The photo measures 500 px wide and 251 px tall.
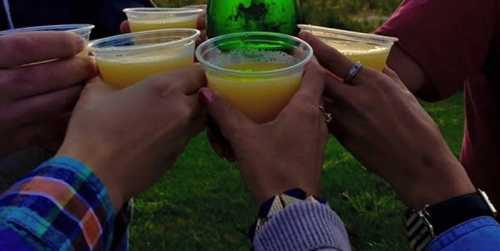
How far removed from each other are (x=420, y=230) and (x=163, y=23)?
3.07ft

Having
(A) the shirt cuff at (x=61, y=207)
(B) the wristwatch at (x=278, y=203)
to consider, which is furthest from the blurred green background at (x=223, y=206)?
(A) the shirt cuff at (x=61, y=207)

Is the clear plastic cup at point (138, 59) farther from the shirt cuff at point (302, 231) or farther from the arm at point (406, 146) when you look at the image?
the shirt cuff at point (302, 231)

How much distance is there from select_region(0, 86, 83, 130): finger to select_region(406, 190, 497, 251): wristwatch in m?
0.90

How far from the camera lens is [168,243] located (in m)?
4.12

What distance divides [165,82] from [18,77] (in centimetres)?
35

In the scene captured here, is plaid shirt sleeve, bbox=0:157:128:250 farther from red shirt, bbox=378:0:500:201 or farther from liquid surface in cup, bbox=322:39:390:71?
red shirt, bbox=378:0:500:201

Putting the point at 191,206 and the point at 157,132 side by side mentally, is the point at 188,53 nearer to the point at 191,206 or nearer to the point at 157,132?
the point at 157,132

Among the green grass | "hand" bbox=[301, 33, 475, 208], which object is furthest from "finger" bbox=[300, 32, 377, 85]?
the green grass

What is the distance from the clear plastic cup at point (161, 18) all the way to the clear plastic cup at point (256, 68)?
1.29 feet

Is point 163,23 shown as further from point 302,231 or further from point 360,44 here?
point 302,231

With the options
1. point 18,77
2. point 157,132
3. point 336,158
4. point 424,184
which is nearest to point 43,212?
point 157,132

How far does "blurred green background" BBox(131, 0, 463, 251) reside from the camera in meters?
4.12

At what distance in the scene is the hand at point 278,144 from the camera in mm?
1454

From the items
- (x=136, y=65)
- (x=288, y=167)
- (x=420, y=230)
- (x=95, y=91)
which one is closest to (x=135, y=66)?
(x=136, y=65)
